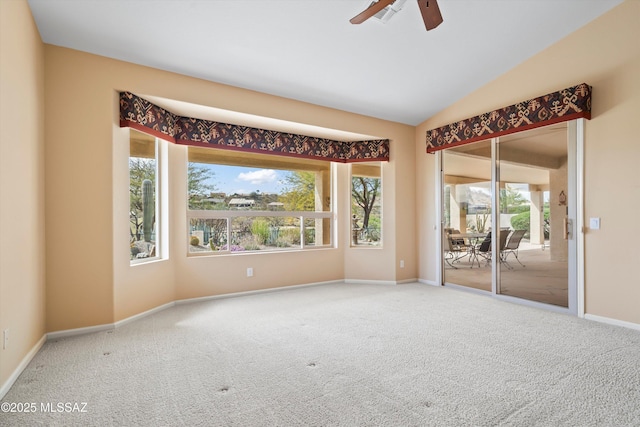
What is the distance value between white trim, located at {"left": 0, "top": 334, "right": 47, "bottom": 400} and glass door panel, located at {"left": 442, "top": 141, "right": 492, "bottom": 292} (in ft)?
17.0

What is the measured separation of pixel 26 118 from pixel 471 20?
4.23 meters

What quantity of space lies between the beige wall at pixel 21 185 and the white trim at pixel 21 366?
0.13 ft

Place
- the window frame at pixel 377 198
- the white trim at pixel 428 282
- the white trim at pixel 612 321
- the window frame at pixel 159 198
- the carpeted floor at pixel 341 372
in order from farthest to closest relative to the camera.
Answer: the window frame at pixel 377 198 → the white trim at pixel 428 282 → the window frame at pixel 159 198 → the white trim at pixel 612 321 → the carpeted floor at pixel 341 372

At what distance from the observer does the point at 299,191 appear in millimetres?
5441

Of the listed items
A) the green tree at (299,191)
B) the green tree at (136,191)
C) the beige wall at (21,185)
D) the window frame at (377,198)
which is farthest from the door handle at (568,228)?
the beige wall at (21,185)

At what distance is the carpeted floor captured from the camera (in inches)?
75.0

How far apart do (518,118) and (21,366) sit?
563cm

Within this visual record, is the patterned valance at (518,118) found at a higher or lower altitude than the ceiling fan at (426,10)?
lower

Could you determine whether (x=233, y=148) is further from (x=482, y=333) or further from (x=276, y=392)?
(x=482, y=333)

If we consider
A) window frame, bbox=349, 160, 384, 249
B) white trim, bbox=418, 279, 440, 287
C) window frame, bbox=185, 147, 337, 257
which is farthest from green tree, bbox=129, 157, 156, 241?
white trim, bbox=418, 279, 440, 287

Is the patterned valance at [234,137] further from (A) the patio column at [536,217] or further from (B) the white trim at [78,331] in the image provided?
(A) the patio column at [536,217]

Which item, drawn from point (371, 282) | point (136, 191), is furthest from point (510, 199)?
point (136, 191)

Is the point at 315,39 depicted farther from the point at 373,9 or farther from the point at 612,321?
the point at 612,321

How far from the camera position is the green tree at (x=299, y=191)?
5.34m
